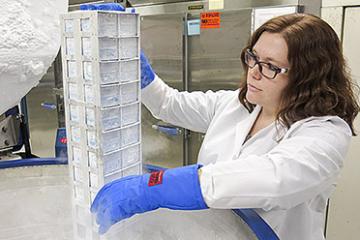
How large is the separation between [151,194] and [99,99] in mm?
247

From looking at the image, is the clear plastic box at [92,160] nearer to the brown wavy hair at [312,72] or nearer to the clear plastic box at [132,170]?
the clear plastic box at [132,170]

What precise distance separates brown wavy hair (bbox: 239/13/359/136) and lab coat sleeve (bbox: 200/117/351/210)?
0.13 m

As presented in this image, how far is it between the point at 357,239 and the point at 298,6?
1.15 meters

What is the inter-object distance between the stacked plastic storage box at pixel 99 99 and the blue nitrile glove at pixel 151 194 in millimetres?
48

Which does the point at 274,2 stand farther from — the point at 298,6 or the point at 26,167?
the point at 26,167

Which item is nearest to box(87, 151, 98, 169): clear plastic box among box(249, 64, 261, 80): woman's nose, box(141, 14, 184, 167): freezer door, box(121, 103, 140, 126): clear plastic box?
box(121, 103, 140, 126): clear plastic box

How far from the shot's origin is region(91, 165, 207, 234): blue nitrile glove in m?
0.87

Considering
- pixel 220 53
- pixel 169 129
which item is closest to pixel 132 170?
pixel 220 53

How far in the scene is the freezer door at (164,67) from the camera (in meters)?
2.40

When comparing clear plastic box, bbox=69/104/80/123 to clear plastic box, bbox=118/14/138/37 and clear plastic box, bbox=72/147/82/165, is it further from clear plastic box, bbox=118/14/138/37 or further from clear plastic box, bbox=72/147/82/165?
clear plastic box, bbox=118/14/138/37

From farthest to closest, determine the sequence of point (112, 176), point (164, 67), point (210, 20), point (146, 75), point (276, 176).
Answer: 1. point (164, 67)
2. point (210, 20)
3. point (146, 75)
4. point (112, 176)
5. point (276, 176)

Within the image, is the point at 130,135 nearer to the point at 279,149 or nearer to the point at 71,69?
the point at 71,69

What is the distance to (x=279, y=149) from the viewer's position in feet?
2.98

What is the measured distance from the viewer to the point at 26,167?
1339mm
